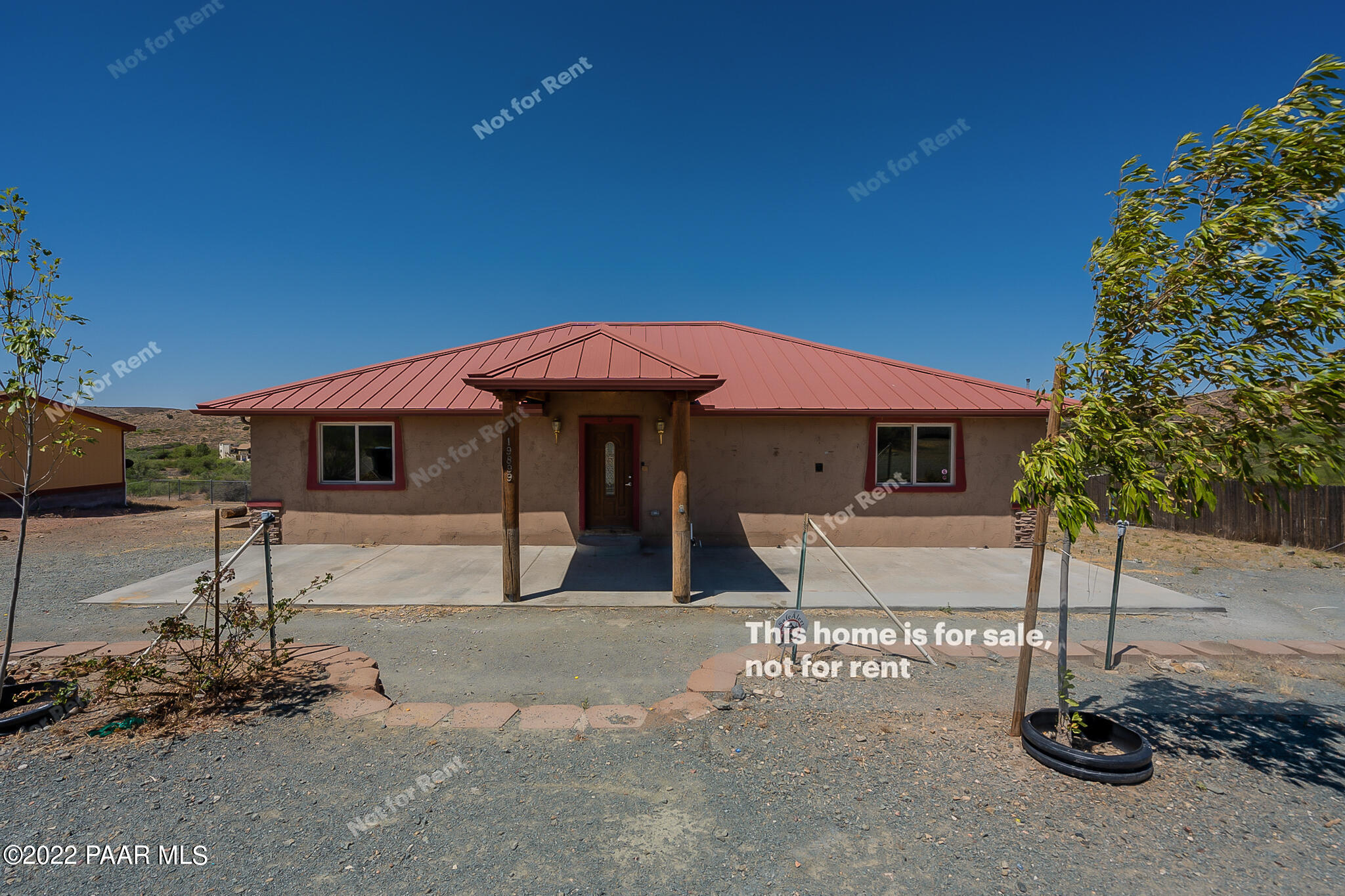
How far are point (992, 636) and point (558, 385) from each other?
18.2 feet

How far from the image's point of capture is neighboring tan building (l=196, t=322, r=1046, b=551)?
10.8 m

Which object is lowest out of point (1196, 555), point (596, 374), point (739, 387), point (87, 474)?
point (1196, 555)

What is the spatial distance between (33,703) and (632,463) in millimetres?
7875

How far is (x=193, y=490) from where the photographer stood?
2220cm

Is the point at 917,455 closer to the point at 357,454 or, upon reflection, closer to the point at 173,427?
the point at 357,454

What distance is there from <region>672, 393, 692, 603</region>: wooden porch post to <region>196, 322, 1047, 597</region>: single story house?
321 centimetres

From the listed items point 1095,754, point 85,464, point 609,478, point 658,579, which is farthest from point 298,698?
point 85,464

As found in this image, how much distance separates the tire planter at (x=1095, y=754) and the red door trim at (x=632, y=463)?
25.2 ft

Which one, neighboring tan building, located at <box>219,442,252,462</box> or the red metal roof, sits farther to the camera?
neighboring tan building, located at <box>219,442,252,462</box>

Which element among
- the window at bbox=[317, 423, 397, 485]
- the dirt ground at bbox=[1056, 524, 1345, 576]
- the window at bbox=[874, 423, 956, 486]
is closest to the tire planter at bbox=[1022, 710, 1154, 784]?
the dirt ground at bbox=[1056, 524, 1345, 576]

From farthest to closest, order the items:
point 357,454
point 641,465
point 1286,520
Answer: point 1286,520 → point 357,454 → point 641,465

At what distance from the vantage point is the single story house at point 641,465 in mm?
10820

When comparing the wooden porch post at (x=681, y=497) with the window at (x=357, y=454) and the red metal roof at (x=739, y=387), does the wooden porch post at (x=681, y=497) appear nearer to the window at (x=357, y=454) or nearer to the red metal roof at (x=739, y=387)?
the red metal roof at (x=739, y=387)

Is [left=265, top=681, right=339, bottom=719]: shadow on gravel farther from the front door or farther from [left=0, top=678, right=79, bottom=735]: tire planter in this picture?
the front door
